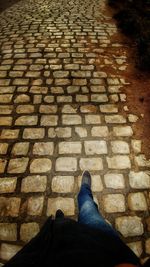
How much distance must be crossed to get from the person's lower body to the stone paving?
0.70 ft

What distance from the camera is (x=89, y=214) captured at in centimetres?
274

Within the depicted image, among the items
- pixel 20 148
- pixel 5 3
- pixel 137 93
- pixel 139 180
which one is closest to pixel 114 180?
pixel 139 180

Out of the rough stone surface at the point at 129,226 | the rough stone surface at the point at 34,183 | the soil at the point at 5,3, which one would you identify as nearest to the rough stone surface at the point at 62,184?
the rough stone surface at the point at 34,183

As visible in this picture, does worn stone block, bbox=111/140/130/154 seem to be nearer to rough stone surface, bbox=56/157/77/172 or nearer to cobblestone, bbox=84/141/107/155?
cobblestone, bbox=84/141/107/155

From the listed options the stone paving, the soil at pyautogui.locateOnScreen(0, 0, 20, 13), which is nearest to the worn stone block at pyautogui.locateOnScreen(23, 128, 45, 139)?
the stone paving

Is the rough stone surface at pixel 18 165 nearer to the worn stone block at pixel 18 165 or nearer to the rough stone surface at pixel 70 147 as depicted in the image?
the worn stone block at pixel 18 165

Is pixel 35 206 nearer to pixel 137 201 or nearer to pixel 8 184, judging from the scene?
pixel 8 184

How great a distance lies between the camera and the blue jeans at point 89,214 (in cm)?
243

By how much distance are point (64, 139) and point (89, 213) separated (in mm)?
1510

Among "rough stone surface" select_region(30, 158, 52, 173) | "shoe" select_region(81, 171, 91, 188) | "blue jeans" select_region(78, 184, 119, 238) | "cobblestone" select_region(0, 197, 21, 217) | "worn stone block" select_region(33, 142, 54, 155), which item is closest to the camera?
"blue jeans" select_region(78, 184, 119, 238)

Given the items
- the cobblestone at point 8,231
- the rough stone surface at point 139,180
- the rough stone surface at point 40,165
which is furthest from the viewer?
the rough stone surface at point 40,165

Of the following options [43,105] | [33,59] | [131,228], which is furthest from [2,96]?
[131,228]

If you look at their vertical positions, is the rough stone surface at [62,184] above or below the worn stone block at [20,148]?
below

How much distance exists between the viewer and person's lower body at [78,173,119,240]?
2436mm
